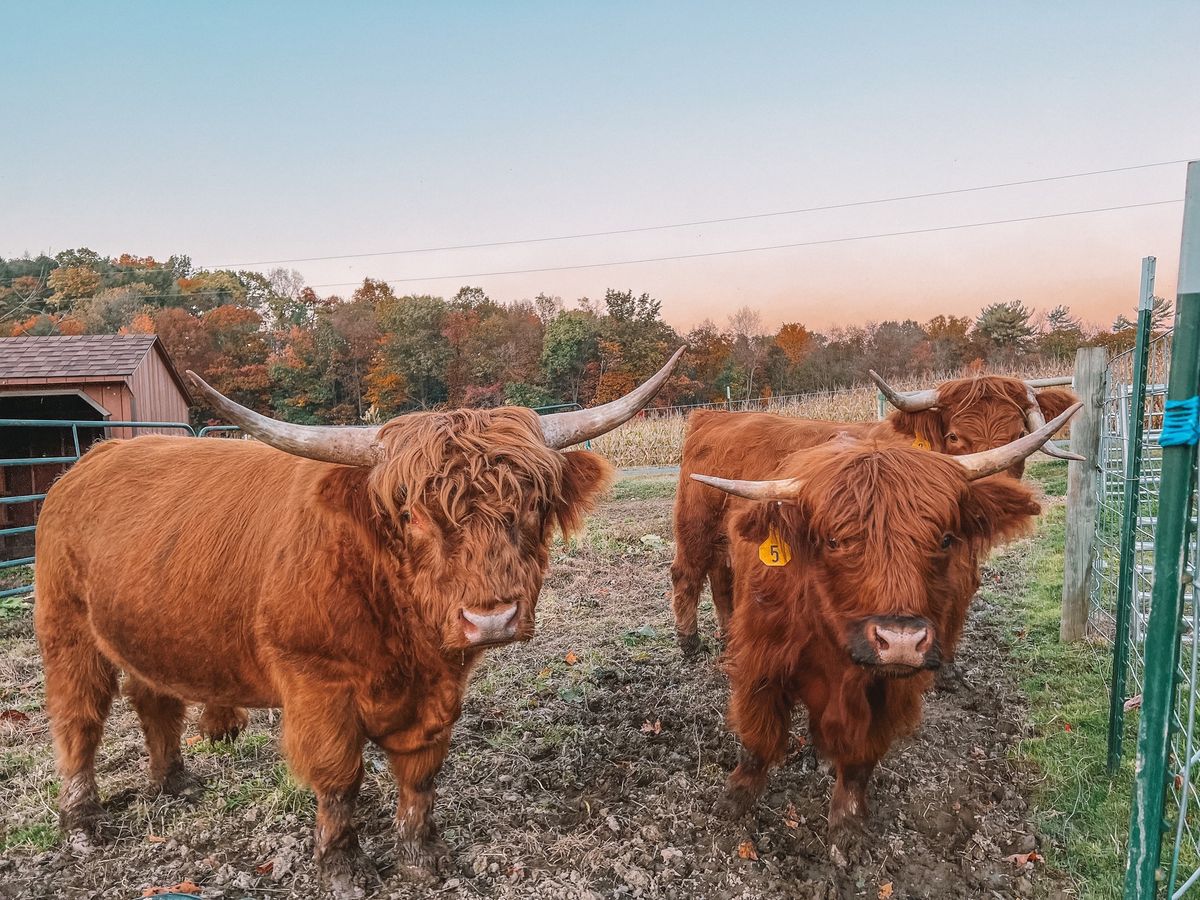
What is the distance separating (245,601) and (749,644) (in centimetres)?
206

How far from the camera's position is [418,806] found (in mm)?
2867

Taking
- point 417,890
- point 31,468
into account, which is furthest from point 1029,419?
point 31,468

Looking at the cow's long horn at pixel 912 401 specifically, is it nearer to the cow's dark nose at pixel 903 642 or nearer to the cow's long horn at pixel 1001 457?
the cow's long horn at pixel 1001 457

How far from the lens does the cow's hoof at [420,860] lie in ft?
9.37

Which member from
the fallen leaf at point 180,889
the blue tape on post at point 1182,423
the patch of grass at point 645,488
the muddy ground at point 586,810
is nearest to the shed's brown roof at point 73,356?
the patch of grass at point 645,488

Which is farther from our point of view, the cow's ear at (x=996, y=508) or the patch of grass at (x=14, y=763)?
the patch of grass at (x=14, y=763)

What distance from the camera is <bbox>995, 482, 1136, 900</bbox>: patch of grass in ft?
9.18

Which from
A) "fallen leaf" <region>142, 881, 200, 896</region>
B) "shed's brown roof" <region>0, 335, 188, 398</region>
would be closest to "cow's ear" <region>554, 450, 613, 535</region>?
"fallen leaf" <region>142, 881, 200, 896</region>

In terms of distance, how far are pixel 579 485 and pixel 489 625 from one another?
0.78m

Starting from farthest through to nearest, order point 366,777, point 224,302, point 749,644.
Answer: point 224,302, point 366,777, point 749,644

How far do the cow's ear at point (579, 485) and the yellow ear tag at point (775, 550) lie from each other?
68cm

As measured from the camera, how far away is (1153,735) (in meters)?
1.86

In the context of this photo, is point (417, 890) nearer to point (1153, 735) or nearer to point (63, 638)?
point (63, 638)

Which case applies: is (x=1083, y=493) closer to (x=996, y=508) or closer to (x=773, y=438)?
(x=773, y=438)
